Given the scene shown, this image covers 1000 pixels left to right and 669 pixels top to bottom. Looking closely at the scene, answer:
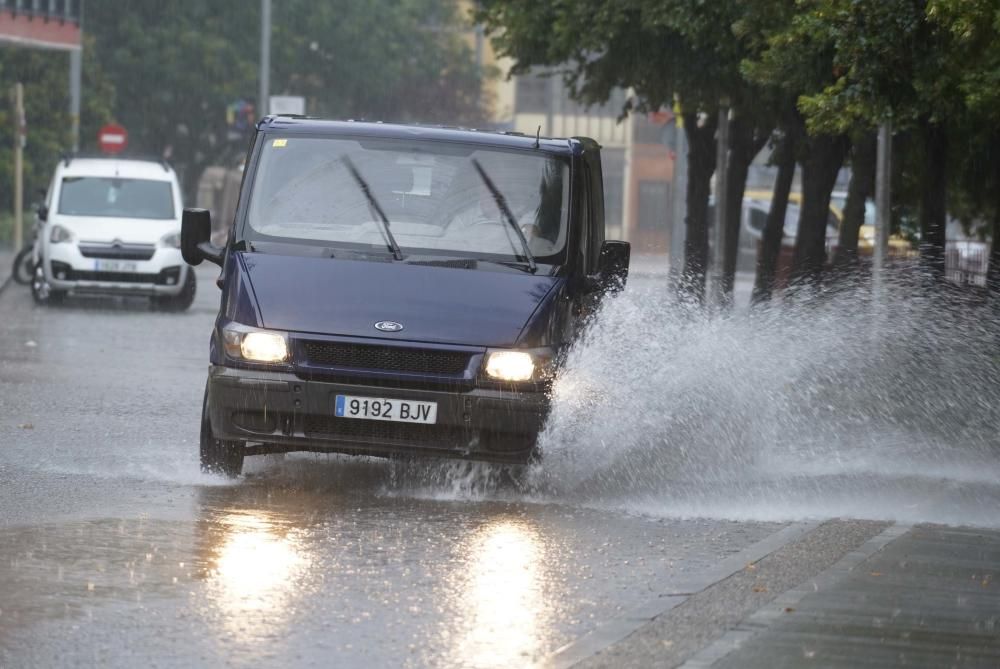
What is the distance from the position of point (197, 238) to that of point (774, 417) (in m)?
3.87

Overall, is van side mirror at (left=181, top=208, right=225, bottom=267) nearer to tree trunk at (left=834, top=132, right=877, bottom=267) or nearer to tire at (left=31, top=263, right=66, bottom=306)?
tree trunk at (left=834, top=132, right=877, bottom=267)

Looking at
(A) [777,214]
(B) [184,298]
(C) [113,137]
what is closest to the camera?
(B) [184,298]

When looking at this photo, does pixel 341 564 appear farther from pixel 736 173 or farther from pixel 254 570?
pixel 736 173

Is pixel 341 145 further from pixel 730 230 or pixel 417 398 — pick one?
pixel 730 230

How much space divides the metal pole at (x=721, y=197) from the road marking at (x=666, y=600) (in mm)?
14858

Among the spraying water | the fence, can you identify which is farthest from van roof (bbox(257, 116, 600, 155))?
the fence

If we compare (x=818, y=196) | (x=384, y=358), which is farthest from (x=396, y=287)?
(x=818, y=196)

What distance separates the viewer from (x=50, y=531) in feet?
29.7

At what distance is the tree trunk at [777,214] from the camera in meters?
27.1

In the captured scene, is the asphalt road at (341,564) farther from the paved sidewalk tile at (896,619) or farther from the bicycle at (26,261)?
the bicycle at (26,261)

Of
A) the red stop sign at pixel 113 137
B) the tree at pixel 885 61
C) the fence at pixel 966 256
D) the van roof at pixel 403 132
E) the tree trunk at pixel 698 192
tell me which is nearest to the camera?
the van roof at pixel 403 132

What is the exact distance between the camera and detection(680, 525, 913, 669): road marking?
669 cm

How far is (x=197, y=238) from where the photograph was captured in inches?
462

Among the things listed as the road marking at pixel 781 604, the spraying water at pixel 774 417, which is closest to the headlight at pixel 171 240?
the spraying water at pixel 774 417
